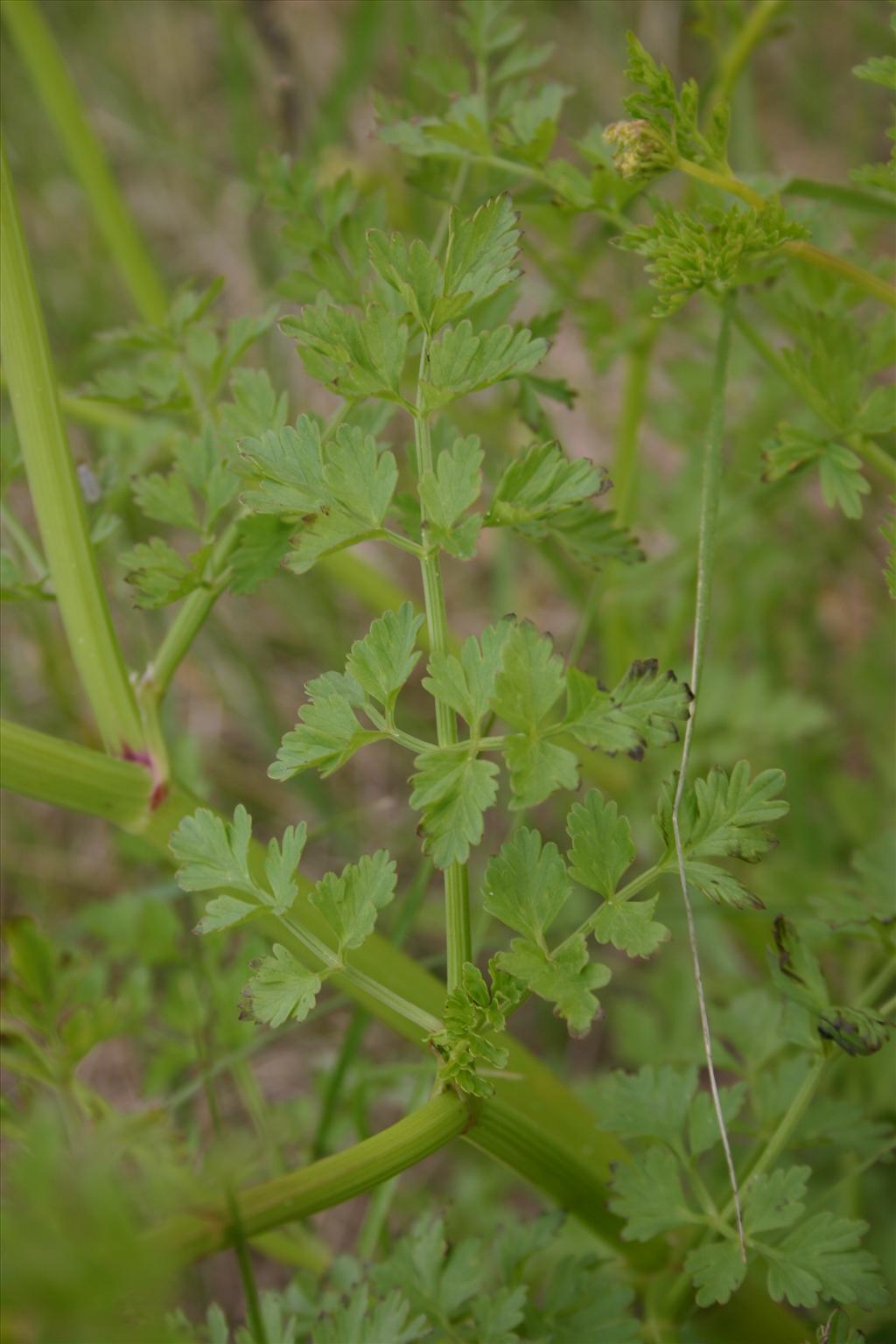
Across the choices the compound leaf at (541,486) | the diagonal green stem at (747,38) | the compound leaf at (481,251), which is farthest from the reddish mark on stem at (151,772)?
the diagonal green stem at (747,38)

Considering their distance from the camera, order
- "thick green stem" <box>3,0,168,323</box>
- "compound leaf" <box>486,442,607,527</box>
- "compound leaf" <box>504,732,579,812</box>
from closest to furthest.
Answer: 1. "compound leaf" <box>504,732,579,812</box>
2. "compound leaf" <box>486,442,607,527</box>
3. "thick green stem" <box>3,0,168,323</box>

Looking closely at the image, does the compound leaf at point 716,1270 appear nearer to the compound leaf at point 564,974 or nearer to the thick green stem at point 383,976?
the thick green stem at point 383,976

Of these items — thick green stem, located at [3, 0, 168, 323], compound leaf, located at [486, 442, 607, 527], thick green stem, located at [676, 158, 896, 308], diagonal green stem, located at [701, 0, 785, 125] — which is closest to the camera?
compound leaf, located at [486, 442, 607, 527]

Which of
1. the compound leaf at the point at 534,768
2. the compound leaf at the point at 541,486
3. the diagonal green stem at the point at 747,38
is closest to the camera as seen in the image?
the compound leaf at the point at 534,768

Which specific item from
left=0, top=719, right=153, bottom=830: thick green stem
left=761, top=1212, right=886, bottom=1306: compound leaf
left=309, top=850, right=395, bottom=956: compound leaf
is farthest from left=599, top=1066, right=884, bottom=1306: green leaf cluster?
left=0, top=719, right=153, bottom=830: thick green stem

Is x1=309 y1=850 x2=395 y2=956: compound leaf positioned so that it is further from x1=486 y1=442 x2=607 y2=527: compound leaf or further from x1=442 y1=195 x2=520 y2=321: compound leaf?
x1=442 y1=195 x2=520 y2=321: compound leaf

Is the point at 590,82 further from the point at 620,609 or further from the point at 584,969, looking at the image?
the point at 584,969
